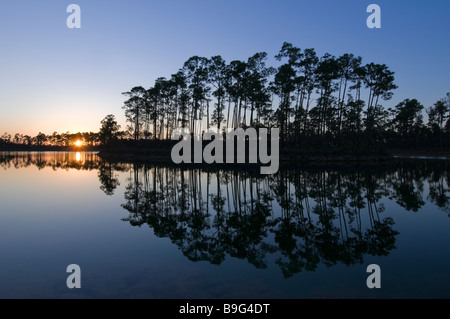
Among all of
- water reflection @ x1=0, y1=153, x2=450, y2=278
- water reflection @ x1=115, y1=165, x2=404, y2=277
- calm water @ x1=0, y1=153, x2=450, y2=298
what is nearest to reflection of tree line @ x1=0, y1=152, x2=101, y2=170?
water reflection @ x1=0, y1=153, x2=450, y2=278

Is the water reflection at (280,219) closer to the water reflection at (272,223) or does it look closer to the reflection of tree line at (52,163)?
the water reflection at (272,223)

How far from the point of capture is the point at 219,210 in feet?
43.3

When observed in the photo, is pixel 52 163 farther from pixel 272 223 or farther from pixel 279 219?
pixel 272 223

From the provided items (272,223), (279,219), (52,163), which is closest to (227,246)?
(272,223)

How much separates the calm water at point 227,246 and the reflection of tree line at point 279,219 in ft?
0.18

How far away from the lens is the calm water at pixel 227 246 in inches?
226

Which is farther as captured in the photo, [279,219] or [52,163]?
[52,163]

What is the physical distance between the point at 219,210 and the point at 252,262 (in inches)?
244

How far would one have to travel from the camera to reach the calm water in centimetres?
575

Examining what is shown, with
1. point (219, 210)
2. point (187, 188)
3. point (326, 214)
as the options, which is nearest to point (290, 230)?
point (326, 214)

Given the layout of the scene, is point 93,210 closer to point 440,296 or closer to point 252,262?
point 252,262

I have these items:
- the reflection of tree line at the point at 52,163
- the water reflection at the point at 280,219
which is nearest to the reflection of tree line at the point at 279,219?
the water reflection at the point at 280,219

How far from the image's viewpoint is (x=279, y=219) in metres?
11.4

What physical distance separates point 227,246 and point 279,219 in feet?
12.4
